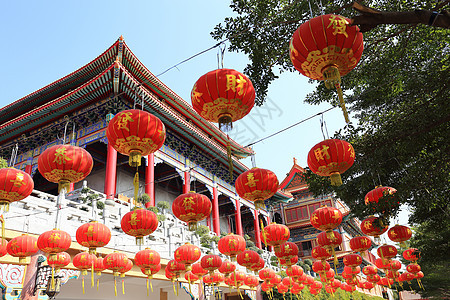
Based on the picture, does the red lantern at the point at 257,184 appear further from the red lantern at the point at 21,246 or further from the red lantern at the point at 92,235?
the red lantern at the point at 21,246

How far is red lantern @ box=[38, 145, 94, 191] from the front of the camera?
15.3 ft

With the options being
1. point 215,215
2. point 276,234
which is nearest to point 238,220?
point 215,215

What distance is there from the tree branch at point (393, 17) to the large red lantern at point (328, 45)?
11 centimetres

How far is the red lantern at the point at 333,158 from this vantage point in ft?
15.2

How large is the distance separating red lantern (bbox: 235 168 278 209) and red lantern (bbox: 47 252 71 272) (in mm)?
3922

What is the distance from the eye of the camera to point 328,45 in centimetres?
300

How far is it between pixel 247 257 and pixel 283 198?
15.2 metres

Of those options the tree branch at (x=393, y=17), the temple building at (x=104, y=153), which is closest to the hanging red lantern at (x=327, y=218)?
the temple building at (x=104, y=153)

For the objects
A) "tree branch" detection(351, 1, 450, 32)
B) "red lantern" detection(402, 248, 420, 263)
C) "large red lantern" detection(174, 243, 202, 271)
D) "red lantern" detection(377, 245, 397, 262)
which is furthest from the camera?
"red lantern" detection(402, 248, 420, 263)

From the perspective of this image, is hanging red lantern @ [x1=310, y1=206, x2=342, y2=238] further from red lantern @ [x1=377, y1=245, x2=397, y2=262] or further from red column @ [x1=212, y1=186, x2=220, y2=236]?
red column @ [x1=212, y1=186, x2=220, y2=236]

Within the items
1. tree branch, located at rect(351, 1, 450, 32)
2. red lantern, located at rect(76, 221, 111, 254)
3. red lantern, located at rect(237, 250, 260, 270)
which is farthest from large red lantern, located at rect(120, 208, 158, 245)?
tree branch, located at rect(351, 1, 450, 32)

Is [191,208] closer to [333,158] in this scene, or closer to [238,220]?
[333,158]

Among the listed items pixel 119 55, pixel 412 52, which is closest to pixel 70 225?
pixel 119 55

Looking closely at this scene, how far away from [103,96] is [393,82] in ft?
31.7
